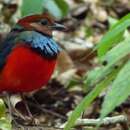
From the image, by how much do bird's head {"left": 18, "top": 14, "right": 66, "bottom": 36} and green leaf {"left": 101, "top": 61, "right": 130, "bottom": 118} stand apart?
287cm

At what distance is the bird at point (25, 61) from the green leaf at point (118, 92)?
2.43 m

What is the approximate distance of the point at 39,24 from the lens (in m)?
4.31

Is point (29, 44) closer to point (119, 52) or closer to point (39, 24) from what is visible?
point (39, 24)

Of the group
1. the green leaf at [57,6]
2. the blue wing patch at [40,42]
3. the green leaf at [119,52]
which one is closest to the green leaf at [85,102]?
the green leaf at [119,52]

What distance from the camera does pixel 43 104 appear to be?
16.4 feet

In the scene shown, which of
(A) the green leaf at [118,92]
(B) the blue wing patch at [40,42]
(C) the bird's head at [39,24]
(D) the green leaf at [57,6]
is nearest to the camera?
(A) the green leaf at [118,92]

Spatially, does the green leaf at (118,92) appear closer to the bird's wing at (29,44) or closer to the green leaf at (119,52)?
the green leaf at (119,52)

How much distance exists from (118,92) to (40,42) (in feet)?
8.82

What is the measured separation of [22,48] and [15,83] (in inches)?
11.2

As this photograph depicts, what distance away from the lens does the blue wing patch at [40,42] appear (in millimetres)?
3982

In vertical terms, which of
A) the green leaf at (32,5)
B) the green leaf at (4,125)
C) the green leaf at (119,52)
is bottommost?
→ the green leaf at (4,125)

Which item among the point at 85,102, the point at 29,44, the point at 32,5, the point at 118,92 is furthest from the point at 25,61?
the point at 118,92

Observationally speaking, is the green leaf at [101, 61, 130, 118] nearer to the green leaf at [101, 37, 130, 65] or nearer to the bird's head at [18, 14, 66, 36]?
the green leaf at [101, 37, 130, 65]

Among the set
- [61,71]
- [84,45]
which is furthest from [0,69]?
[84,45]
